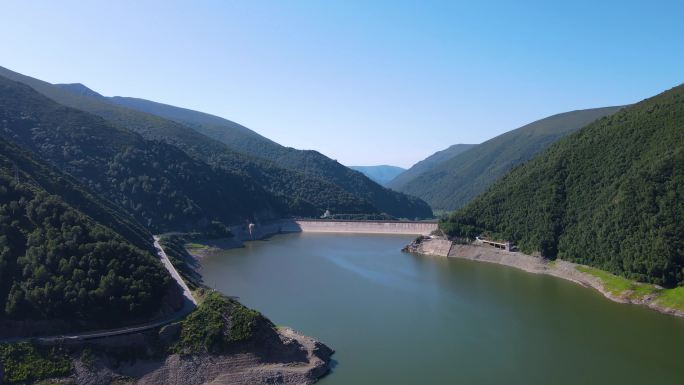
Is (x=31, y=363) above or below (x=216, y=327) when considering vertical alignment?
below

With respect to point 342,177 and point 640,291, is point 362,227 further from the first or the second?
point 342,177

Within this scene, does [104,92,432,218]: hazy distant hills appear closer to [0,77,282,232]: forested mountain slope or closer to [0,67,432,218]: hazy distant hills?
[0,67,432,218]: hazy distant hills

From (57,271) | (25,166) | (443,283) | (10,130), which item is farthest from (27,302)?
(10,130)

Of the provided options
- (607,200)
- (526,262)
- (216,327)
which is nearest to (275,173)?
(526,262)

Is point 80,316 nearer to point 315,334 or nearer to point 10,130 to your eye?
point 315,334

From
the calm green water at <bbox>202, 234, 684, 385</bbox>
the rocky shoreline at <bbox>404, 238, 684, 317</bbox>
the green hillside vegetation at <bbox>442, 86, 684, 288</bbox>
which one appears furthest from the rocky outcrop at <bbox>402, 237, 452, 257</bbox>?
the calm green water at <bbox>202, 234, 684, 385</bbox>

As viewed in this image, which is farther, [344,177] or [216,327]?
[344,177]
